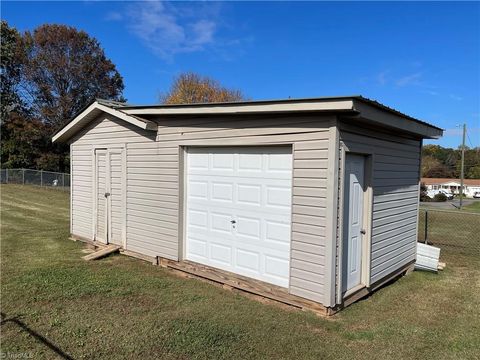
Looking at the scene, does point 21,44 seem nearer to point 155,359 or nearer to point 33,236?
point 33,236

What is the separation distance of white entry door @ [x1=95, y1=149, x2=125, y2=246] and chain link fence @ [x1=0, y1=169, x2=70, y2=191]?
14.8 meters

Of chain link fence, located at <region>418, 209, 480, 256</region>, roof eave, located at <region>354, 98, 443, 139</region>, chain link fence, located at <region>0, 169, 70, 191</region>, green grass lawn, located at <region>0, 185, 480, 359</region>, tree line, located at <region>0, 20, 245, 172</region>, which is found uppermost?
tree line, located at <region>0, 20, 245, 172</region>

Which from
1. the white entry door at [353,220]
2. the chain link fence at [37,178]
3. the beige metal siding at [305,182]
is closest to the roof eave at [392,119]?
the beige metal siding at [305,182]

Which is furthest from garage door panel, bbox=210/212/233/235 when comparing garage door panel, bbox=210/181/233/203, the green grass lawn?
the green grass lawn

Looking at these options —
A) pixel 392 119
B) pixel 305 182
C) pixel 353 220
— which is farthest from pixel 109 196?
pixel 392 119

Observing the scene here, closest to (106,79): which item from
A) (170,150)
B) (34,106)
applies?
(34,106)

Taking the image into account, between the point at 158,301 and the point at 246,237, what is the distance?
1626mm

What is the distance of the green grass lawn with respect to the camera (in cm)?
394

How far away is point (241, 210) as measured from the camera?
595 cm

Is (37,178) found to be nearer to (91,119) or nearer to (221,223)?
(91,119)

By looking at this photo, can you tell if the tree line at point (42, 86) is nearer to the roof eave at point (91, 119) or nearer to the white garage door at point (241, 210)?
the roof eave at point (91, 119)

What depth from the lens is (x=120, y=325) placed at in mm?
4430

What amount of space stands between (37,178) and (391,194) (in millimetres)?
23494

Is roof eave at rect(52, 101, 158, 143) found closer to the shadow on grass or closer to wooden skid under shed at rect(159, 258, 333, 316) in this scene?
wooden skid under shed at rect(159, 258, 333, 316)
